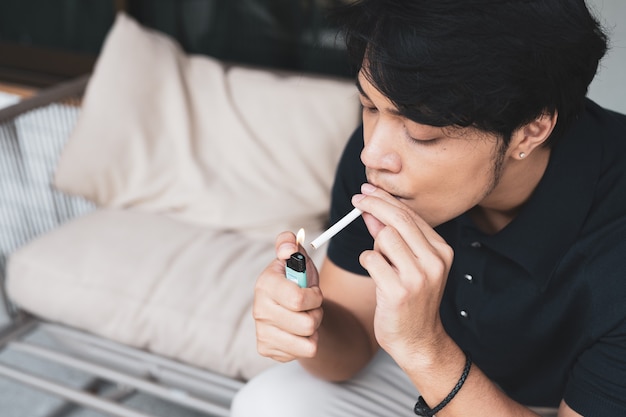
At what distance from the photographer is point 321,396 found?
110cm

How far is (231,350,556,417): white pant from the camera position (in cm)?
108

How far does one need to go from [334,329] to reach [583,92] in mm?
516

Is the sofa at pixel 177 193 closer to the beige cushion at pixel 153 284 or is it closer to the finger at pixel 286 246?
the beige cushion at pixel 153 284

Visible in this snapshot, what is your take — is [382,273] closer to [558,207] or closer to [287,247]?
[287,247]

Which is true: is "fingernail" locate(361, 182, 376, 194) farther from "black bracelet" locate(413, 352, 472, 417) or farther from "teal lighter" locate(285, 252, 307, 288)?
"black bracelet" locate(413, 352, 472, 417)

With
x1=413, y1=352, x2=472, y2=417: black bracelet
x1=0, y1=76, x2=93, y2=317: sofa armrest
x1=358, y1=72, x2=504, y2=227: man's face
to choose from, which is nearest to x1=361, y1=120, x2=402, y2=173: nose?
x1=358, y1=72, x2=504, y2=227: man's face

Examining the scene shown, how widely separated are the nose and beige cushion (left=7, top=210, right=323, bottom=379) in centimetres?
64

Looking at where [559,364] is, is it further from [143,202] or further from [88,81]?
[88,81]

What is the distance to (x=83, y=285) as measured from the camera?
156 cm

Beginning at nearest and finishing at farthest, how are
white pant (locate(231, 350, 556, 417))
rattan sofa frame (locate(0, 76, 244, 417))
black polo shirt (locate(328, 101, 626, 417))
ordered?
black polo shirt (locate(328, 101, 626, 417))
white pant (locate(231, 350, 556, 417))
rattan sofa frame (locate(0, 76, 244, 417))

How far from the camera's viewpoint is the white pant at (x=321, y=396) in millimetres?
1082

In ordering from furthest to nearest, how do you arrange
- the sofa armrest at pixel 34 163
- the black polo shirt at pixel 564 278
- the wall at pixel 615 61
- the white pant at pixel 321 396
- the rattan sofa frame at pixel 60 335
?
the sofa armrest at pixel 34 163
the rattan sofa frame at pixel 60 335
the wall at pixel 615 61
the white pant at pixel 321 396
the black polo shirt at pixel 564 278

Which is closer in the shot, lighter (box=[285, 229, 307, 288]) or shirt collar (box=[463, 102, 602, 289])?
lighter (box=[285, 229, 307, 288])

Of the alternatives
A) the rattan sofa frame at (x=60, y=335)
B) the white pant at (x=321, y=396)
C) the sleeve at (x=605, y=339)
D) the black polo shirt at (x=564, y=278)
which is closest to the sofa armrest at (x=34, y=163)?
the rattan sofa frame at (x=60, y=335)
